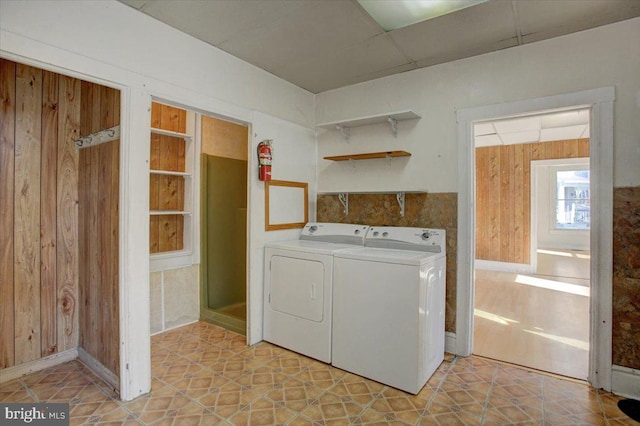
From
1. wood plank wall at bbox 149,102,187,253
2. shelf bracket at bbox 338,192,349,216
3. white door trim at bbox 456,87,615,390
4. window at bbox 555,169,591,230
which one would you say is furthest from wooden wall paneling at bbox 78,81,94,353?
window at bbox 555,169,591,230

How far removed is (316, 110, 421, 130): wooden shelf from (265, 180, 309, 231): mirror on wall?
722 millimetres

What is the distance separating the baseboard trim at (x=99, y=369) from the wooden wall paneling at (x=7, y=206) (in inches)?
16.7

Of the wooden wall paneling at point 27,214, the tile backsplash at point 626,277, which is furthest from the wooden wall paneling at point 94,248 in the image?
the tile backsplash at point 626,277

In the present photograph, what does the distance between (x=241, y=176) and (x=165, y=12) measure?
172 centimetres

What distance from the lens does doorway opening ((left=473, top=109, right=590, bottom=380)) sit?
2.95 m

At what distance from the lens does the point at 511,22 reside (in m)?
2.19

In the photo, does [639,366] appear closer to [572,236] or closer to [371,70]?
[371,70]

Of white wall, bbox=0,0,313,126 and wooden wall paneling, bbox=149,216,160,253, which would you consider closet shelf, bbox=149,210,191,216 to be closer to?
wooden wall paneling, bbox=149,216,160,253

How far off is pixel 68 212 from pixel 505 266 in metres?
6.78

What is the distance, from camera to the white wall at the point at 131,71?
67.1 inches

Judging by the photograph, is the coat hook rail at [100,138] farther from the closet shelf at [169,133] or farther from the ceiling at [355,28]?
the ceiling at [355,28]

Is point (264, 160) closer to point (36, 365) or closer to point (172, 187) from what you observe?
point (172, 187)

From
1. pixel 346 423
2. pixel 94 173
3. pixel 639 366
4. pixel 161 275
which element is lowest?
pixel 346 423

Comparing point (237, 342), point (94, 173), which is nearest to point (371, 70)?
point (94, 173)
